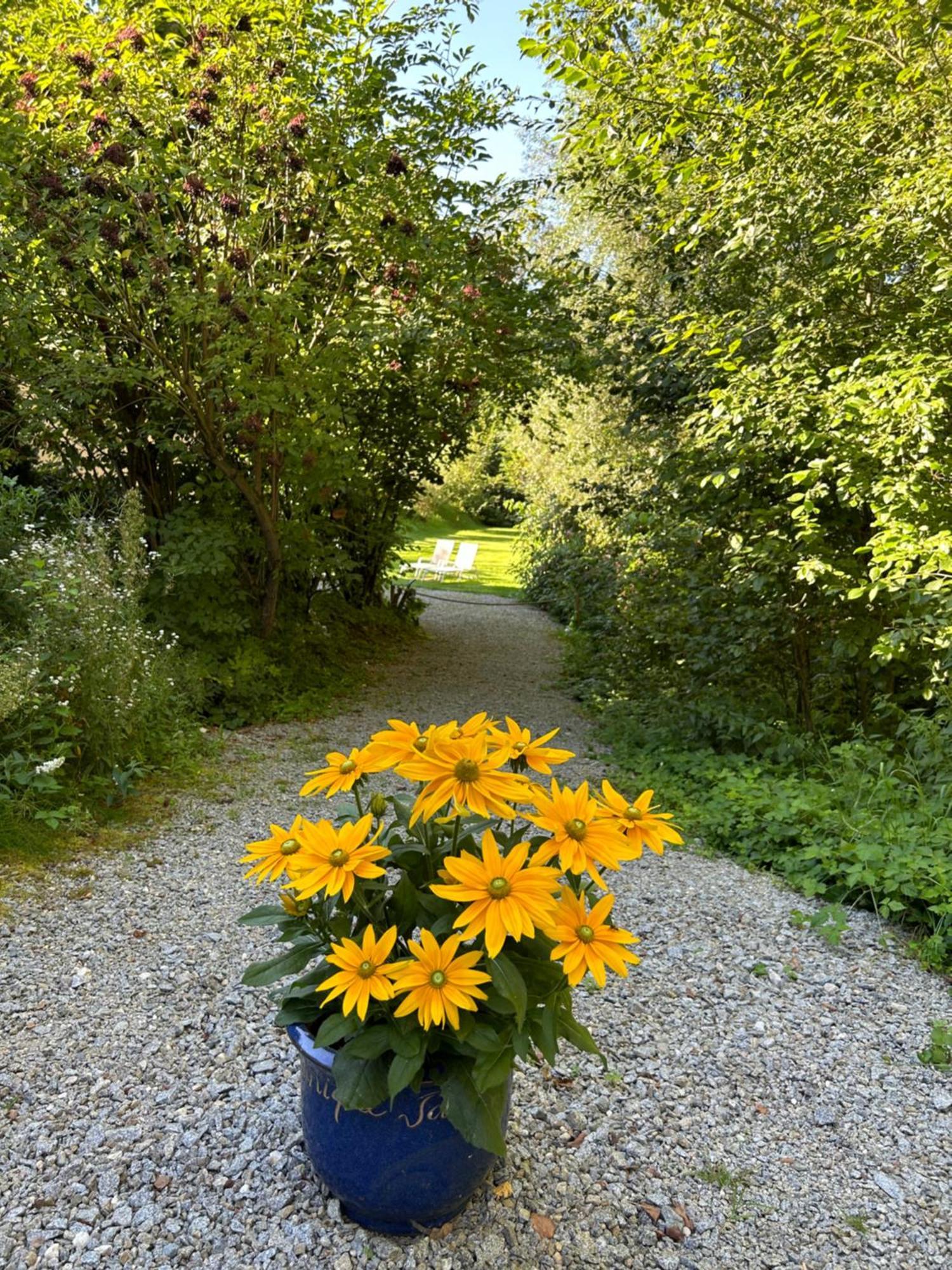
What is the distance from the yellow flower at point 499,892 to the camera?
1.14 meters

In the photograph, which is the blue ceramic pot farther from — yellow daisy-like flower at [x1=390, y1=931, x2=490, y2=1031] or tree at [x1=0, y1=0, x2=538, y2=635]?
tree at [x1=0, y1=0, x2=538, y2=635]

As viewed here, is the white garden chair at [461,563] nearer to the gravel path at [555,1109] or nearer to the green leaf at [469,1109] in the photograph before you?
the gravel path at [555,1109]

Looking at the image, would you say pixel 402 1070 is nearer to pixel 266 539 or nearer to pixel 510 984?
pixel 510 984

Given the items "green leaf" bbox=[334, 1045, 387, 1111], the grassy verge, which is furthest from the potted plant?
the grassy verge

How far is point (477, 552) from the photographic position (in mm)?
14680

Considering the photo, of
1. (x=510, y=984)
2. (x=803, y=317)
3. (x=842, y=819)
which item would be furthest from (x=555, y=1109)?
(x=803, y=317)

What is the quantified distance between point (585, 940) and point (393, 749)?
41 centimetres

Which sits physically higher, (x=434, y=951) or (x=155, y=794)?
(x=434, y=951)

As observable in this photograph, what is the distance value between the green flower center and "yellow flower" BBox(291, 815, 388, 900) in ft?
0.56

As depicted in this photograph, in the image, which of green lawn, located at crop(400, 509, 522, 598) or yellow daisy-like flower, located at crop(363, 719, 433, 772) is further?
green lawn, located at crop(400, 509, 522, 598)

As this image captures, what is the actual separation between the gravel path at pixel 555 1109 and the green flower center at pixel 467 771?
0.90 m

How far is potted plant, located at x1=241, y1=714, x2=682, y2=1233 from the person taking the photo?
1.18m

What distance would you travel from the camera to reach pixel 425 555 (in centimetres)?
1385

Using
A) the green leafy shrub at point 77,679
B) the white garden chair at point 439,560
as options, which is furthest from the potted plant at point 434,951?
the white garden chair at point 439,560
